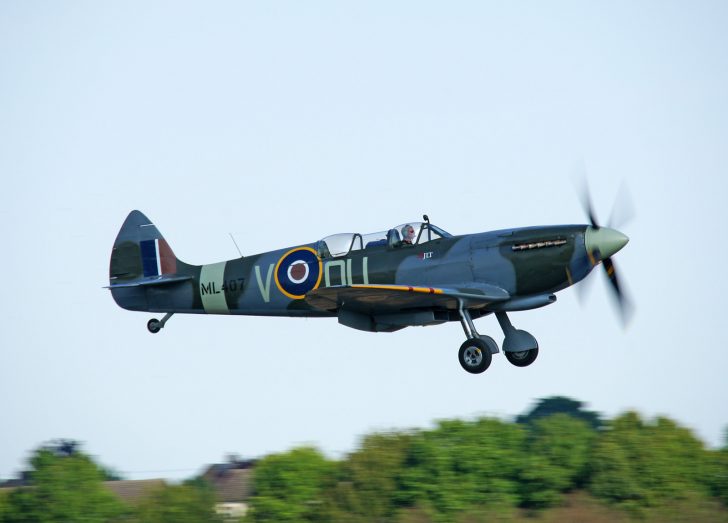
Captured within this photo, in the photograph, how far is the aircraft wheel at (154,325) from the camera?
63.1 ft

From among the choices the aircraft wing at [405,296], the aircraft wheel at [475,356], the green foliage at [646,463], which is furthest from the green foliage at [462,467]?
the aircraft wing at [405,296]

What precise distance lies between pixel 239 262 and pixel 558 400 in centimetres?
4986

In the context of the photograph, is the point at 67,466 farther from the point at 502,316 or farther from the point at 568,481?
the point at 502,316

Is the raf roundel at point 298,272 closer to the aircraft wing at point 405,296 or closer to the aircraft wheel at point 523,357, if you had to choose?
the aircraft wing at point 405,296

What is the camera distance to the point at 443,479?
2688cm

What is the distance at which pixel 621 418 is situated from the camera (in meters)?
29.9

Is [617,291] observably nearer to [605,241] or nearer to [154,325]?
[605,241]

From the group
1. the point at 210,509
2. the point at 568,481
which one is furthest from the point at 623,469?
the point at 210,509

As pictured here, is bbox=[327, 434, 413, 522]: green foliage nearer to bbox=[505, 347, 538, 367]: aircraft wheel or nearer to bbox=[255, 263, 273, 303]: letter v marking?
bbox=[255, 263, 273, 303]: letter v marking

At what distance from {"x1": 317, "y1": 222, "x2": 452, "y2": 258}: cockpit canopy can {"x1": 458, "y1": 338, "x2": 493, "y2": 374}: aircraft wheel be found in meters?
1.71

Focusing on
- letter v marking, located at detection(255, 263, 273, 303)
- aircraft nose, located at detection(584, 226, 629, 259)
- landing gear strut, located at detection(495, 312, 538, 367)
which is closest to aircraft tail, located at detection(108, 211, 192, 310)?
letter v marking, located at detection(255, 263, 273, 303)

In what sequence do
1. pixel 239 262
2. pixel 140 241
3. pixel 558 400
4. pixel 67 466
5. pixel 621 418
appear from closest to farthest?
1. pixel 239 262
2. pixel 140 241
3. pixel 67 466
4. pixel 621 418
5. pixel 558 400

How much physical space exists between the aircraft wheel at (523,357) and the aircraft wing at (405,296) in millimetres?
1093

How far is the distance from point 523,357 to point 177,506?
1058 centimetres
